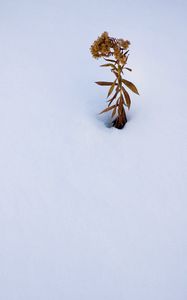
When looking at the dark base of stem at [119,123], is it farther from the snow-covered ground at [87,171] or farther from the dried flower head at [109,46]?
the dried flower head at [109,46]

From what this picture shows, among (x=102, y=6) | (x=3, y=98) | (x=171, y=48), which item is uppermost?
(x=102, y=6)

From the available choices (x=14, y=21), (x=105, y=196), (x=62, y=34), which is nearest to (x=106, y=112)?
(x=105, y=196)

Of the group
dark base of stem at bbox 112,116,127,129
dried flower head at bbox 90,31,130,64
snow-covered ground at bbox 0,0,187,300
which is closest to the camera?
snow-covered ground at bbox 0,0,187,300

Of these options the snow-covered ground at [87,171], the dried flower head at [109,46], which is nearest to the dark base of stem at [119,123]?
the snow-covered ground at [87,171]

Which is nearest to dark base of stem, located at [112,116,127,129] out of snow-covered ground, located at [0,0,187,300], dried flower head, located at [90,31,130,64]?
snow-covered ground, located at [0,0,187,300]

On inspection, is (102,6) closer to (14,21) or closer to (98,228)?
(14,21)

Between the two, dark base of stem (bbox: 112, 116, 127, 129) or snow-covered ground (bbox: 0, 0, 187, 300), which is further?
dark base of stem (bbox: 112, 116, 127, 129)

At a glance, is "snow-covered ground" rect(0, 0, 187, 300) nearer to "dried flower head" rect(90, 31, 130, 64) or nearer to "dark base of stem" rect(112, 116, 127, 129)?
"dark base of stem" rect(112, 116, 127, 129)

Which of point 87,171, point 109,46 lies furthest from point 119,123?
point 109,46
